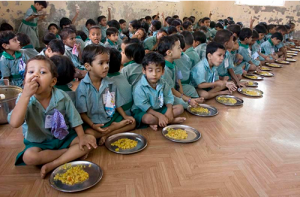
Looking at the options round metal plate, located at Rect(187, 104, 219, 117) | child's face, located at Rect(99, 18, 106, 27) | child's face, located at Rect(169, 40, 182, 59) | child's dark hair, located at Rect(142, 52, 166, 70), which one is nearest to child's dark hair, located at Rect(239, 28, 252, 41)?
round metal plate, located at Rect(187, 104, 219, 117)

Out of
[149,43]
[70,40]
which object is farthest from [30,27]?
[149,43]

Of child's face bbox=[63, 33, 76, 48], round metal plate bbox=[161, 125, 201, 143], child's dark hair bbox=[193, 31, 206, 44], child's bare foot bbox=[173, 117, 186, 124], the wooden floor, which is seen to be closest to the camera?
the wooden floor

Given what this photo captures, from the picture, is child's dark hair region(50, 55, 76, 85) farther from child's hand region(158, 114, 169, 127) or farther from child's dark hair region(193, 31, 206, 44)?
child's dark hair region(193, 31, 206, 44)

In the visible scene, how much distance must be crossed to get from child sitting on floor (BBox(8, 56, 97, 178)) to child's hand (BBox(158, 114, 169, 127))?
2.69ft

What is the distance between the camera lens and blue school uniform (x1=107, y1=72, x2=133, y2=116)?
2.44 m

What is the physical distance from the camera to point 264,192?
5.65ft

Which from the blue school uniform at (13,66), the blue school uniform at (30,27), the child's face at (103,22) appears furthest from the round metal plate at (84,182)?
the child's face at (103,22)

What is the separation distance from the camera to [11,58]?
293 centimetres

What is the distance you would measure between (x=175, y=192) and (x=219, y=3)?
10.6 meters

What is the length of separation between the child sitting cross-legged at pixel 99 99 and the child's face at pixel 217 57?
1496 millimetres

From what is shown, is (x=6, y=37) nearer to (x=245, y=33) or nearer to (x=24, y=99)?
(x=24, y=99)

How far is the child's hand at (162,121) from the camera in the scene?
2.46 meters

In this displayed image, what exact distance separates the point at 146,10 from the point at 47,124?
6938 millimetres

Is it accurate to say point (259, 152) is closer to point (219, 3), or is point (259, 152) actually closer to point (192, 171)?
point (192, 171)
